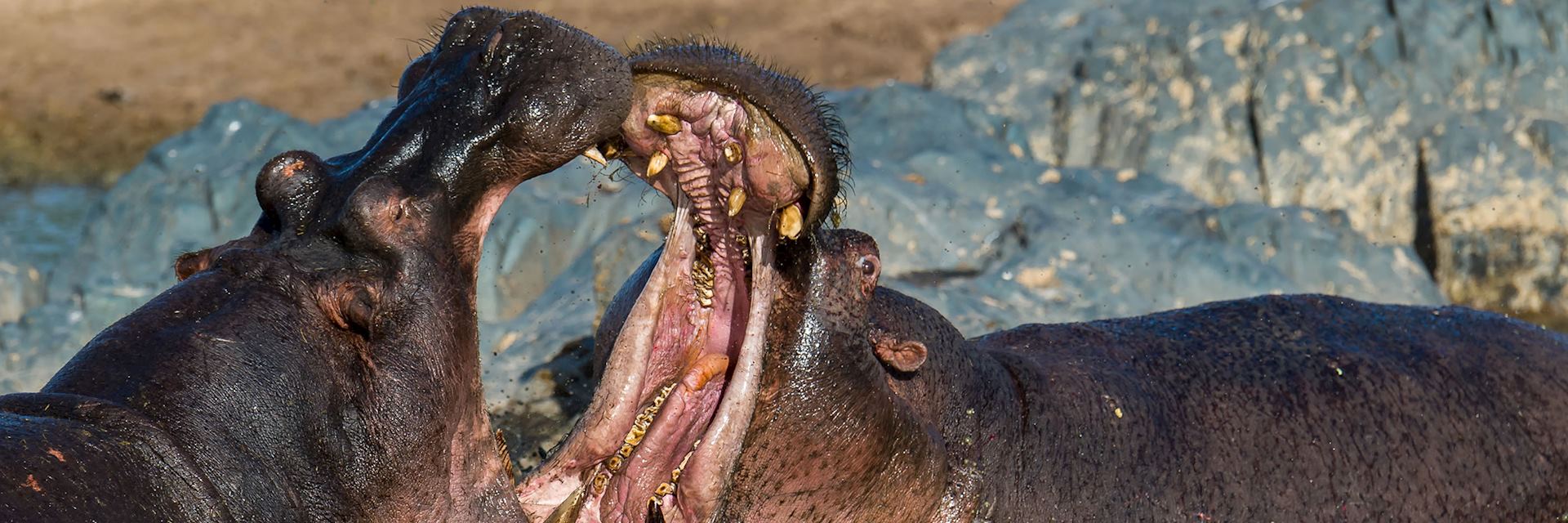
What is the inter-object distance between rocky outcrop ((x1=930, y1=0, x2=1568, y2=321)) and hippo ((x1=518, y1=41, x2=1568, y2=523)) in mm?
5599

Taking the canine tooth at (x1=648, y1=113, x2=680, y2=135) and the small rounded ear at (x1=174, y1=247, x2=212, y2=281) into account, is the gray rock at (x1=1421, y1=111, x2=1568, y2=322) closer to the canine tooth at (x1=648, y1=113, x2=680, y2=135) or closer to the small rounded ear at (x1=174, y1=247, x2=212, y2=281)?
the canine tooth at (x1=648, y1=113, x2=680, y2=135)

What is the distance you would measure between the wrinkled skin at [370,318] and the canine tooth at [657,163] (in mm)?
150

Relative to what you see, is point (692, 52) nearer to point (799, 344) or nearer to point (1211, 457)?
point (799, 344)

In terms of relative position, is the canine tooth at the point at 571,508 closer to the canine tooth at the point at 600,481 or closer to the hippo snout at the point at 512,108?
the canine tooth at the point at 600,481

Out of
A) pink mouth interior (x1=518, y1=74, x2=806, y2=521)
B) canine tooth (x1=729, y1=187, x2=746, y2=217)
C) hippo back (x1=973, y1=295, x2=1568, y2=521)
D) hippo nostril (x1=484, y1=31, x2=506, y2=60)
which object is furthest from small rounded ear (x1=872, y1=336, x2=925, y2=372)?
hippo nostril (x1=484, y1=31, x2=506, y2=60)

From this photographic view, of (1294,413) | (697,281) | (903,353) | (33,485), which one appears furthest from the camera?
(1294,413)

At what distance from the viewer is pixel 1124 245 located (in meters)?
8.55

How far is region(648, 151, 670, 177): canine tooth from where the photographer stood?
14.1 ft

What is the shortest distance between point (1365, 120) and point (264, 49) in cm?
1319

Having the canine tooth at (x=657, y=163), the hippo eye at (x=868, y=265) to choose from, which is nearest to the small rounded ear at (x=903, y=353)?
the hippo eye at (x=868, y=265)

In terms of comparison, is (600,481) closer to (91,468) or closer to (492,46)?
(492,46)

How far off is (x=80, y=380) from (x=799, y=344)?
5.47ft

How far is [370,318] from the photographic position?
13.5 ft

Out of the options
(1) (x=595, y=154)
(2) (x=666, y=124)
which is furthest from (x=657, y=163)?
(1) (x=595, y=154)
